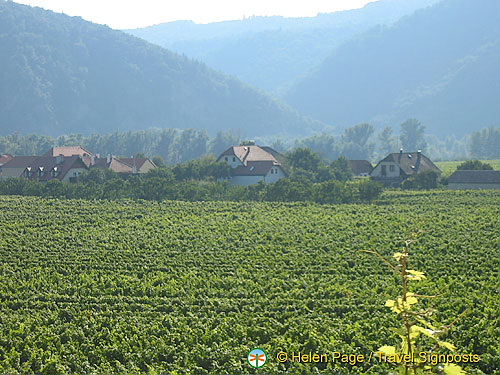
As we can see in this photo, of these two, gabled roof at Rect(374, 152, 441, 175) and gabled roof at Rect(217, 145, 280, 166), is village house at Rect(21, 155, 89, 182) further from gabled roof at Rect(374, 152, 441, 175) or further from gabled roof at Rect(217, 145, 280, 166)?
gabled roof at Rect(374, 152, 441, 175)

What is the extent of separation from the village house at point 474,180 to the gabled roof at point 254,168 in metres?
26.6

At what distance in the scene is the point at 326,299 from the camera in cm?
2727

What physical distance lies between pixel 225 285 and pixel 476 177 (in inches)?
2019

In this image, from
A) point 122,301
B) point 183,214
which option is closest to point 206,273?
point 122,301

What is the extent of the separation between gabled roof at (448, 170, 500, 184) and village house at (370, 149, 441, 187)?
8.13 meters

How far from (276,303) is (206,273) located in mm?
7967

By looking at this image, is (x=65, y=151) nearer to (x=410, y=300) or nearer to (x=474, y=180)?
(x=474, y=180)

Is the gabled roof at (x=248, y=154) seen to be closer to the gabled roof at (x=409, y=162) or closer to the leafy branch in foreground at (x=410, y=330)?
the gabled roof at (x=409, y=162)

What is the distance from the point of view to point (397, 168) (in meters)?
82.6

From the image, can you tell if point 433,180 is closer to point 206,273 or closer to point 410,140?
point 206,273

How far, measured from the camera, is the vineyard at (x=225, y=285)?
21.1 meters

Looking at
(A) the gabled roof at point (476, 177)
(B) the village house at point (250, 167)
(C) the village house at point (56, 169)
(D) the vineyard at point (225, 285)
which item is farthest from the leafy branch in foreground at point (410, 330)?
(C) the village house at point (56, 169)

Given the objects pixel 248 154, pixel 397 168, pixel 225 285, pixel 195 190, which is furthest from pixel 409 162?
pixel 225 285

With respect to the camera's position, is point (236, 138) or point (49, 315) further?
point (236, 138)
